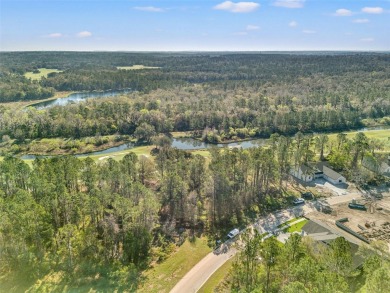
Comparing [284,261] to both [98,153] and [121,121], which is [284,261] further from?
[121,121]

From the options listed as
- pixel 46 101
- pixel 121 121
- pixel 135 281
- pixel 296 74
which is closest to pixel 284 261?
pixel 135 281

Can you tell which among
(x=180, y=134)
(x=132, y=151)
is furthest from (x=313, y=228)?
(x=180, y=134)

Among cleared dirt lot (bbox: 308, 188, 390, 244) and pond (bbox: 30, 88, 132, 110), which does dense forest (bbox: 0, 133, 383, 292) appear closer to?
cleared dirt lot (bbox: 308, 188, 390, 244)

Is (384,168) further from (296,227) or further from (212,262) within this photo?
(212,262)

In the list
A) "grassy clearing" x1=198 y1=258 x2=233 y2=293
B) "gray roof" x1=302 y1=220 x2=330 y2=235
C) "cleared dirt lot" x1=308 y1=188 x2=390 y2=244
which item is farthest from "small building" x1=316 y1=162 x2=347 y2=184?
"grassy clearing" x1=198 y1=258 x2=233 y2=293

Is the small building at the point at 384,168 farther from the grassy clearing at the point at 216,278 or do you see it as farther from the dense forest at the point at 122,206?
the grassy clearing at the point at 216,278

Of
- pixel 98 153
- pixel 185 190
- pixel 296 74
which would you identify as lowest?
pixel 98 153
